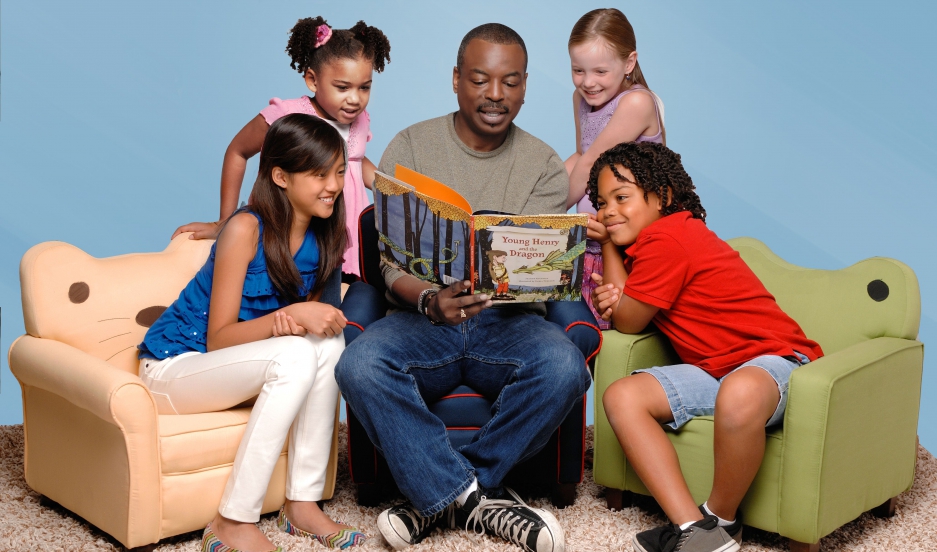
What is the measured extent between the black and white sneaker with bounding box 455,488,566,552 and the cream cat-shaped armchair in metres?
0.49

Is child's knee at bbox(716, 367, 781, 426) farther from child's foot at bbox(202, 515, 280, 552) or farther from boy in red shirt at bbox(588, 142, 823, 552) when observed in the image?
child's foot at bbox(202, 515, 280, 552)

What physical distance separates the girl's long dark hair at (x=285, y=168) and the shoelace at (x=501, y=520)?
0.82 metres

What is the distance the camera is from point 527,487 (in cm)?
306

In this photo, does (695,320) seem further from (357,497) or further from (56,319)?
(56,319)

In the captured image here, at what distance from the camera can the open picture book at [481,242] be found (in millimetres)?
2312

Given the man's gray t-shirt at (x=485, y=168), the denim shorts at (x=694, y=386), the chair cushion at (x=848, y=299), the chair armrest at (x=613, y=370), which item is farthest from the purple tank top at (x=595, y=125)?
the denim shorts at (x=694, y=386)

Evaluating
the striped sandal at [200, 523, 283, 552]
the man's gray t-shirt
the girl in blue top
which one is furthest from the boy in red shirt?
the striped sandal at [200, 523, 283, 552]

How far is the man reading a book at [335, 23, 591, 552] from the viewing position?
2438 millimetres

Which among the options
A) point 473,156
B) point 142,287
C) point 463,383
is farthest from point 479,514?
point 142,287

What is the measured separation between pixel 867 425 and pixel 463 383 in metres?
1.17

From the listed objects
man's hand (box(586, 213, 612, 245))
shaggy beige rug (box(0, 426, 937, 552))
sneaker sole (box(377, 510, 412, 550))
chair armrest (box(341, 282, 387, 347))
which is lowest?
shaggy beige rug (box(0, 426, 937, 552))

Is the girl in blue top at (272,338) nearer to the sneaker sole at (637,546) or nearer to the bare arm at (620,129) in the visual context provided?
the sneaker sole at (637,546)

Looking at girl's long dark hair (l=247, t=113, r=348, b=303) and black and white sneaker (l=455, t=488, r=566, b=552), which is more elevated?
girl's long dark hair (l=247, t=113, r=348, b=303)

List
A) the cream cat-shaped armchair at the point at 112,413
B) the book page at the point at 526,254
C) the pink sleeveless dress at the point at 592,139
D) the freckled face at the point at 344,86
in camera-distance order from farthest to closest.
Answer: the freckled face at the point at 344,86 < the pink sleeveless dress at the point at 592,139 < the cream cat-shaped armchair at the point at 112,413 < the book page at the point at 526,254
